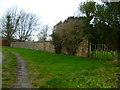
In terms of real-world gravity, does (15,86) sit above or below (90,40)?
below

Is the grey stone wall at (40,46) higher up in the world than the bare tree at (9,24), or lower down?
lower down

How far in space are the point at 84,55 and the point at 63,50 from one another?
3.74 m

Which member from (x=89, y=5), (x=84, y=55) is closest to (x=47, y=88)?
(x=89, y=5)

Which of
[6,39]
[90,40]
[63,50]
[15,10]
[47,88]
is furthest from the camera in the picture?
[15,10]

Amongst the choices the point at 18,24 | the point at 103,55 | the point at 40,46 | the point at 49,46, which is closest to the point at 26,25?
the point at 18,24

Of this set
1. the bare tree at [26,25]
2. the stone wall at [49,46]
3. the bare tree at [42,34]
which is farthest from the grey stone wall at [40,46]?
the bare tree at [42,34]

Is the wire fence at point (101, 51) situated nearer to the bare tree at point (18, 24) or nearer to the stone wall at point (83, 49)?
the stone wall at point (83, 49)

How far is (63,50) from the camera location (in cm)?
1700

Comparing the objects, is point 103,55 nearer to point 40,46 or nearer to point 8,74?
point 8,74

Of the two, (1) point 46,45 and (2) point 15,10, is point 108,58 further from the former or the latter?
(2) point 15,10

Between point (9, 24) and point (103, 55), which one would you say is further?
point (9, 24)

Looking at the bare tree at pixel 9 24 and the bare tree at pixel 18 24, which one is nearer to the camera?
the bare tree at pixel 9 24

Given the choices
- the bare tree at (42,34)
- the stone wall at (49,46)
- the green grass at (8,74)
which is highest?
the bare tree at (42,34)

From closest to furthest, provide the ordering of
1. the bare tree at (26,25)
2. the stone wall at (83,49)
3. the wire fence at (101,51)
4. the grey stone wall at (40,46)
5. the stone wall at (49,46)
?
the wire fence at (101,51)
the stone wall at (83,49)
the stone wall at (49,46)
the grey stone wall at (40,46)
the bare tree at (26,25)
